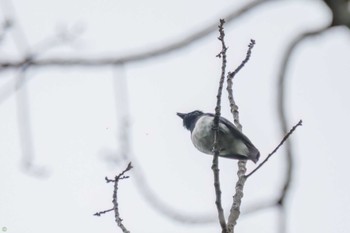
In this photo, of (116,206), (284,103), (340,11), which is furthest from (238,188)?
(340,11)

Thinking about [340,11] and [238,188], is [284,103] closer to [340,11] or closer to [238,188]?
[340,11]

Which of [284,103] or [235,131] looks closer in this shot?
[284,103]

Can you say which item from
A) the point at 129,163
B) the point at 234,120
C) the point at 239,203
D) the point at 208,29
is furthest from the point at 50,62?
the point at 234,120

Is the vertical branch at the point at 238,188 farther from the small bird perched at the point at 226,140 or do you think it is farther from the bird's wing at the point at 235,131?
the small bird perched at the point at 226,140

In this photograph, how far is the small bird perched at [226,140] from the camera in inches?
225

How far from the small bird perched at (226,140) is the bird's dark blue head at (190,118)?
0.60 m

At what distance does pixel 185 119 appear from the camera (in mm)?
6945

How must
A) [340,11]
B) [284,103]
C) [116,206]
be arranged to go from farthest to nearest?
[116,206], [284,103], [340,11]

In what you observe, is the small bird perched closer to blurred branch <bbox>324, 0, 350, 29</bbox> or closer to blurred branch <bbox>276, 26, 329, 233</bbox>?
blurred branch <bbox>276, 26, 329, 233</bbox>

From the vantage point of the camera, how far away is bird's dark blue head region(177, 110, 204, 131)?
676 cm

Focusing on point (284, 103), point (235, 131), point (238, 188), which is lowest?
point (284, 103)

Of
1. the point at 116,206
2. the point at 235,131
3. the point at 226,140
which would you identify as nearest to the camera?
the point at 116,206

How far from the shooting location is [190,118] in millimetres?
6871

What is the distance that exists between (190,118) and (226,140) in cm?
110
